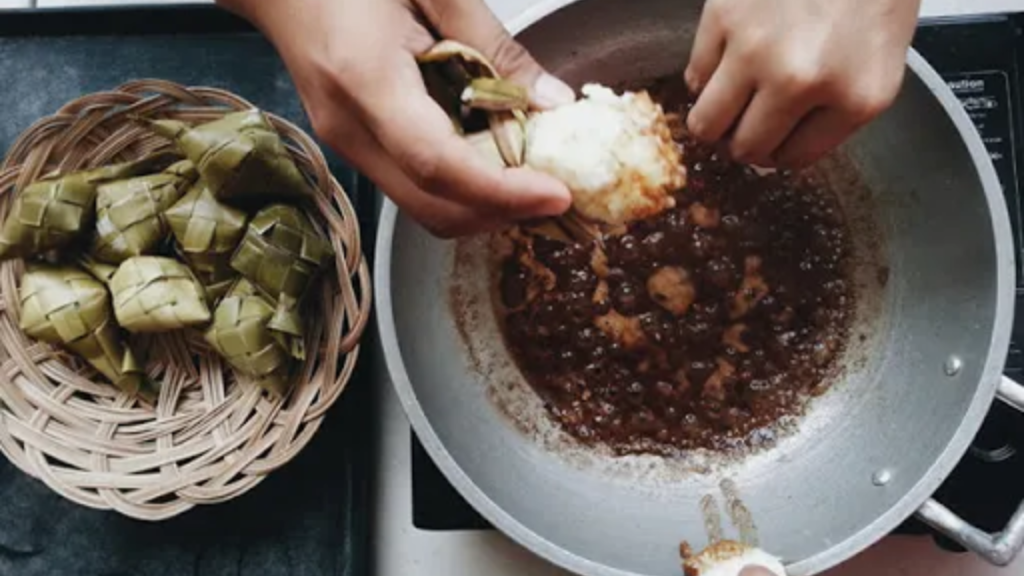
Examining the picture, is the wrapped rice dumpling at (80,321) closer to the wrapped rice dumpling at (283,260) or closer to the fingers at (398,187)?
the wrapped rice dumpling at (283,260)

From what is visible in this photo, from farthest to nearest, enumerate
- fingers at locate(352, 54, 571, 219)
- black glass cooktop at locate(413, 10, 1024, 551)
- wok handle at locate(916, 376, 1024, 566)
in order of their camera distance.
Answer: black glass cooktop at locate(413, 10, 1024, 551) → wok handle at locate(916, 376, 1024, 566) → fingers at locate(352, 54, 571, 219)

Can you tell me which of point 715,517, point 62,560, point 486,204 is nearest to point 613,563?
point 715,517

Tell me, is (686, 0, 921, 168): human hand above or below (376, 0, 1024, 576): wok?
above

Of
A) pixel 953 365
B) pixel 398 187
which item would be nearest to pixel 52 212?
pixel 398 187

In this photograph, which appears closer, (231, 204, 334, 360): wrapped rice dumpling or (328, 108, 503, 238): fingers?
(328, 108, 503, 238): fingers

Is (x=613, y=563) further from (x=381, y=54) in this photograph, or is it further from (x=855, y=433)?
(x=381, y=54)

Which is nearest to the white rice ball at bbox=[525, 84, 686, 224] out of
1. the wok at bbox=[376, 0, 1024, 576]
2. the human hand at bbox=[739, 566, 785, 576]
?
the wok at bbox=[376, 0, 1024, 576]

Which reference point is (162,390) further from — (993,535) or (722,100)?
(993,535)

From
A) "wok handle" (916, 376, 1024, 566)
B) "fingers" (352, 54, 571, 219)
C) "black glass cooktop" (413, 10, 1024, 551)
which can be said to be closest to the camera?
"fingers" (352, 54, 571, 219)

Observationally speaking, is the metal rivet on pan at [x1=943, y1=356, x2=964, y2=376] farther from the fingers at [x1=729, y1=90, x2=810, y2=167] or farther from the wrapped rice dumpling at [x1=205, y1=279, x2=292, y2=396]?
the wrapped rice dumpling at [x1=205, y1=279, x2=292, y2=396]
